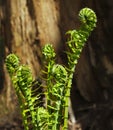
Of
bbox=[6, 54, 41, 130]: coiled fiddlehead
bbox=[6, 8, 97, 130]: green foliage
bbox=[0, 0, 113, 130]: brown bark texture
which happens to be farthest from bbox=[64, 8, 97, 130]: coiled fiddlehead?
bbox=[0, 0, 113, 130]: brown bark texture

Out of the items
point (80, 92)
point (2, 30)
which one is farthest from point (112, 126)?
point (2, 30)

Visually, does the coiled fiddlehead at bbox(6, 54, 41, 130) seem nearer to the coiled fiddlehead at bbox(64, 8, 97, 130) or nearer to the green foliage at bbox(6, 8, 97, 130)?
the green foliage at bbox(6, 8, 97, 130)

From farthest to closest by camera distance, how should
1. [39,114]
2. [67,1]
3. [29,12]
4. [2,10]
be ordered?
[2,10] → [29,12] → [67,1] → [39,114]

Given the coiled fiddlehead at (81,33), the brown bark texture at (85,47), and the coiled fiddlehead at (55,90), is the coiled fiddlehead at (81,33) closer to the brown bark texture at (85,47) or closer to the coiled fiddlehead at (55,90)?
the coiled fiddlehead at (55,90)

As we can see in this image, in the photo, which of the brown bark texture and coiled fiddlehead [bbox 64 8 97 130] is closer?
coiled fiddlehead [bbox 64 8 97 130]

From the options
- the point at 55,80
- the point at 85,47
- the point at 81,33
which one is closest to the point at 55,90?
the point at 55,80

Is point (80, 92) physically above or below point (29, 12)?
below

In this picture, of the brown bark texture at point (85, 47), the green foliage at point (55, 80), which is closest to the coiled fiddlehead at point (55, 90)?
the green foliage at point (55, 80)

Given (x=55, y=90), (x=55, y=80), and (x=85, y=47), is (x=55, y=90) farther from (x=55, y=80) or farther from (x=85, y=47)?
(x=85, y=47)

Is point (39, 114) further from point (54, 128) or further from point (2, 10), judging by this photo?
point (2, 10)
